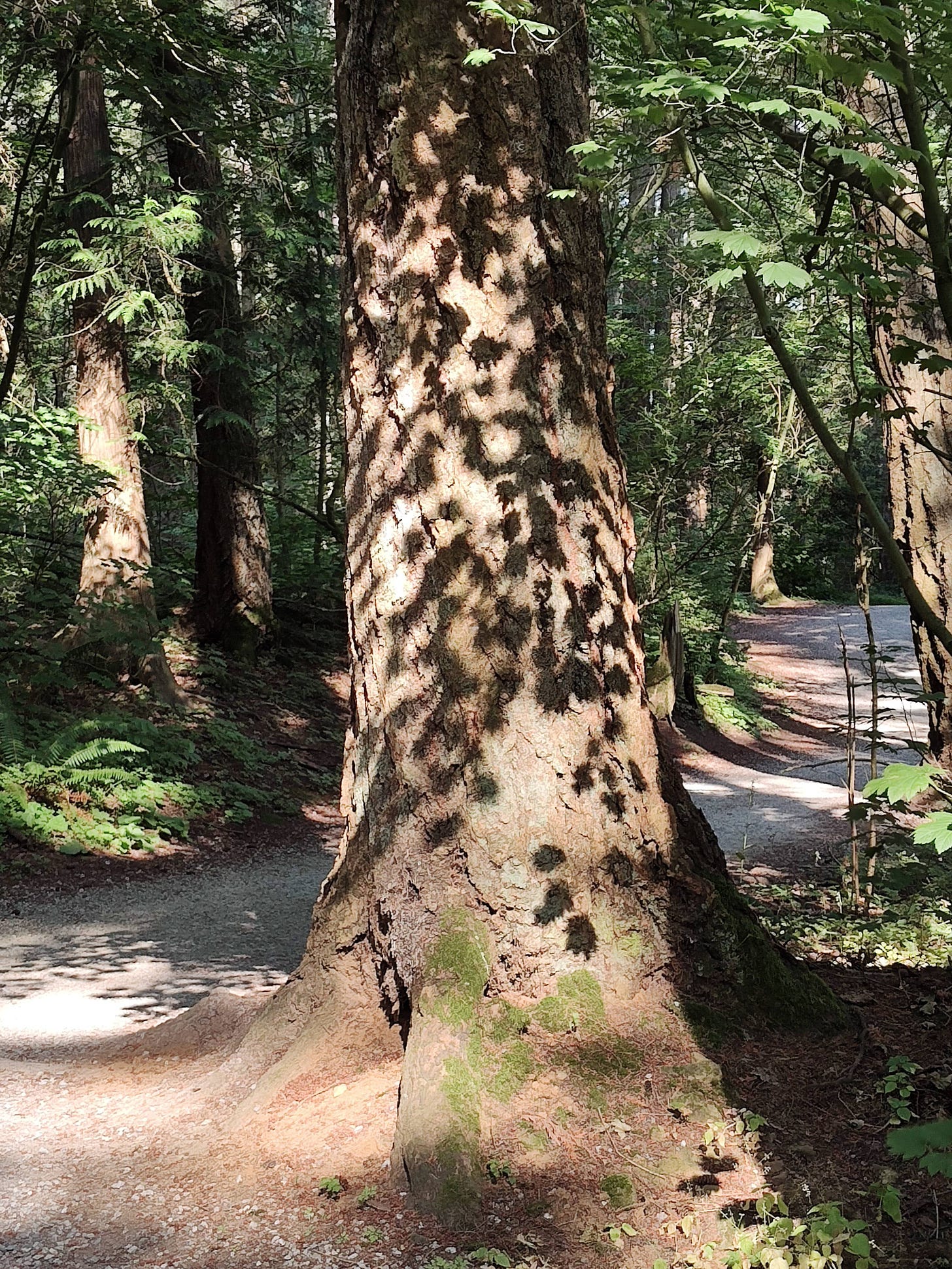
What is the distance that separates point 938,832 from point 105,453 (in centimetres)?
1058

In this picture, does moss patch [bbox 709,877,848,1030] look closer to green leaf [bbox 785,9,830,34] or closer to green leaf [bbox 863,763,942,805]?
green leaf [bbox 863,763,942,805]

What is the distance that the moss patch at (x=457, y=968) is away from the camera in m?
3.31

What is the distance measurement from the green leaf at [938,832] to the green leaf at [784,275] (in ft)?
3.67

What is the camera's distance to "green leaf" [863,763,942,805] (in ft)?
6.84

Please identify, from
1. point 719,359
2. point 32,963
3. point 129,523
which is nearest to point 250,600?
point 129,523

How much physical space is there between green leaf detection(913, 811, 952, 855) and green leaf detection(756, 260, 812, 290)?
44.0 inches

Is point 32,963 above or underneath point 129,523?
underneath

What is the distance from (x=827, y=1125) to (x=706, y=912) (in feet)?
2.38

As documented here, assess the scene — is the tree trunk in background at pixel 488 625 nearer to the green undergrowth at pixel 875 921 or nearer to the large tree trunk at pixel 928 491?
the green undergrowth at pixel 875 921

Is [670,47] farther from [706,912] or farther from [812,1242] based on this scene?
[812,1242]

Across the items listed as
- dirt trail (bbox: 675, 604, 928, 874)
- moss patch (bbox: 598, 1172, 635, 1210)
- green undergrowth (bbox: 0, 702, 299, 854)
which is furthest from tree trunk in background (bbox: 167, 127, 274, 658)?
moss patch (bbox: 598, 1172, 635, 1210)

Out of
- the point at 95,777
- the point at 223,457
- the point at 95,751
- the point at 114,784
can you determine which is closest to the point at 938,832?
the point at 95,777

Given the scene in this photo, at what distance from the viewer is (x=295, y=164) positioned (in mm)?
13047

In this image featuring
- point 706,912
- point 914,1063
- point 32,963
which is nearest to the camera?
point 914,1063
